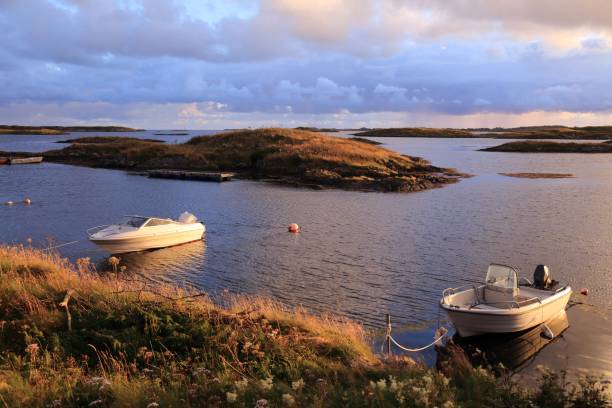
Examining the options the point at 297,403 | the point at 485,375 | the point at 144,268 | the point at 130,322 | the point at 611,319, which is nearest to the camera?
the point at 297,403

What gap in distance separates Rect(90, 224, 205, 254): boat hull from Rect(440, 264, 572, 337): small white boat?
17998 mm

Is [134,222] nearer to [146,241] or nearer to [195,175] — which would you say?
[146,241]

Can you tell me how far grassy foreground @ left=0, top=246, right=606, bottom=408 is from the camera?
781cm

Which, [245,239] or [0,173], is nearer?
[245,239]

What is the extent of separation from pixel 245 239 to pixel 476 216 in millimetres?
21047

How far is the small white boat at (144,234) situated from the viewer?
28922mm

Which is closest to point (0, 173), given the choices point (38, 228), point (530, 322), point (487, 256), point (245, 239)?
point (38, 228)

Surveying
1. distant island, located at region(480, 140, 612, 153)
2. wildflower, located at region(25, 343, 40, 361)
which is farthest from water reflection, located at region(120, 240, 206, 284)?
distant island, located at region(480, 140, 612, 153)

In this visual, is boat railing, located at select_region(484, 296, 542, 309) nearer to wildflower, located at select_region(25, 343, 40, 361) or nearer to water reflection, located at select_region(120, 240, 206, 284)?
water reflection, located at select_region(120, 240, 206, 284)

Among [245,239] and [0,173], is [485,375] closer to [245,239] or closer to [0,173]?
[245,239]

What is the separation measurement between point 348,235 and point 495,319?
60.3ft

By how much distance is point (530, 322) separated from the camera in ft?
62.1

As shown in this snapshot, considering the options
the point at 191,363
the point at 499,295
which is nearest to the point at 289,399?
the point at 191,363

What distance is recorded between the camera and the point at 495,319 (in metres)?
18.1
